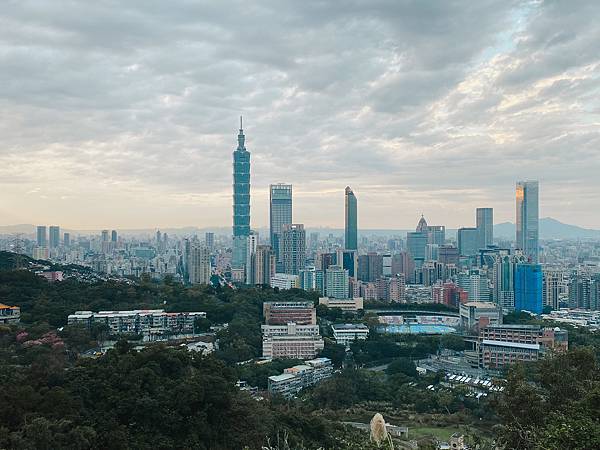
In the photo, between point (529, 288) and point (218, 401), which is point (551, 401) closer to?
point (218, 401)

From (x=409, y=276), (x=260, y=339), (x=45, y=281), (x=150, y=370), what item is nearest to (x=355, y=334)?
(x=260, y=339)

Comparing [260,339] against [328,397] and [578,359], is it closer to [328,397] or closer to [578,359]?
[328,397]

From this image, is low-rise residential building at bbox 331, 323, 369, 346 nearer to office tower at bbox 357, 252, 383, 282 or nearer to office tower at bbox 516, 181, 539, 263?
office tower at bbox 357, 252, 383, 282

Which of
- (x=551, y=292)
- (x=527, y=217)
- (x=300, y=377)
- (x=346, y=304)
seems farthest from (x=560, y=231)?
(x=300, y=377)

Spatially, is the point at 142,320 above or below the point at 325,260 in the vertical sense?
below

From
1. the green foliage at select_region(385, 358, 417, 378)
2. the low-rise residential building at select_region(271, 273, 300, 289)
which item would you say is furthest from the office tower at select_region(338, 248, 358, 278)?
the green foliage at select_region(385, 358, 417, 378)
